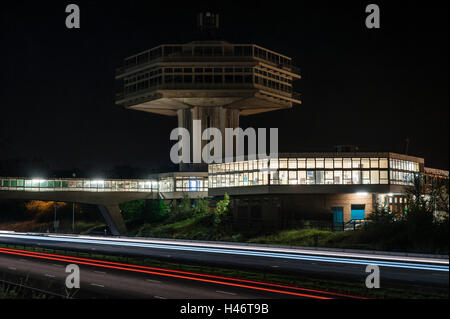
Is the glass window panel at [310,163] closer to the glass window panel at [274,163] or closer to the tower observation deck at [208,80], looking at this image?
the glass window panel at [274,163]

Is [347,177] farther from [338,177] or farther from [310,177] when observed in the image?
[310,177]

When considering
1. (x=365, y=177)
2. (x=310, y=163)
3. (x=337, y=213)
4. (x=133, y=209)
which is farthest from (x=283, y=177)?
(x=133, y=209)

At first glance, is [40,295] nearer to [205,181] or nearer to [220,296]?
[220,296]

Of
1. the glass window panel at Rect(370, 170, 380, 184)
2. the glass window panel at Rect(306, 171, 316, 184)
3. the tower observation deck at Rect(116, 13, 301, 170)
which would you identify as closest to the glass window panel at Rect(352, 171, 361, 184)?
the glass window panel at Rect(370, 170, 380, 184)

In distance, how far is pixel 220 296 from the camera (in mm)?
→ 21344

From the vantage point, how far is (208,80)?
297 ft

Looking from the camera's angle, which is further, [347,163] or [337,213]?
[337,213]

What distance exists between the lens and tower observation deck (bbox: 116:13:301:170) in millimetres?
90000

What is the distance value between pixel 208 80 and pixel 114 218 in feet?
89.1

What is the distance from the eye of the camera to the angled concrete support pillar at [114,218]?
88250mm

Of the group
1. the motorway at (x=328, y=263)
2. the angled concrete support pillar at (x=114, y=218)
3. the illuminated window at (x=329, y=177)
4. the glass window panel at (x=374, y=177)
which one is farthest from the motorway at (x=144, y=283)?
the angled concrete support pillar at (x=114, y=218)

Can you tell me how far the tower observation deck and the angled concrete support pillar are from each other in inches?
766

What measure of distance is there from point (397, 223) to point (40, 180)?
187ft

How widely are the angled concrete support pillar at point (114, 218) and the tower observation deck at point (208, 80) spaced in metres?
19.4
